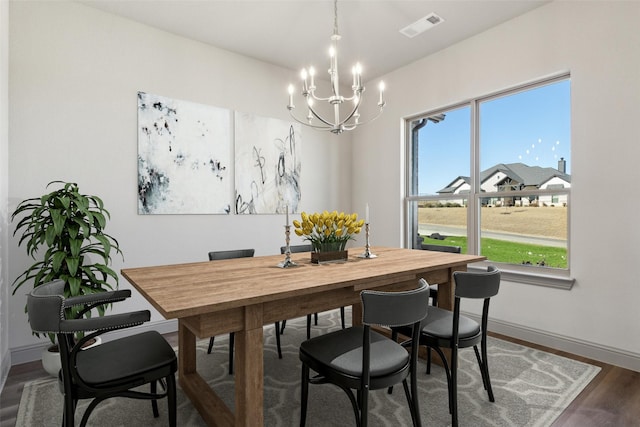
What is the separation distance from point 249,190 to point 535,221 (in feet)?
9.75

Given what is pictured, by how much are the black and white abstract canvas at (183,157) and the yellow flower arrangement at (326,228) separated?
66.8 inches

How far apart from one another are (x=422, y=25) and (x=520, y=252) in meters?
2.42

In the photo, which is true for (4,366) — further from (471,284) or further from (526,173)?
(526,173)

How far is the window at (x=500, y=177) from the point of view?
3127 mm

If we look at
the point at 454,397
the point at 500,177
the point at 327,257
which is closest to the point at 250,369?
the point at 327,257

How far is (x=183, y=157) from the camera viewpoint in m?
3.52

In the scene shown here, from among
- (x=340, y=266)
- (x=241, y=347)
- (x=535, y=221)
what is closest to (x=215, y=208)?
(x=340, y=266)

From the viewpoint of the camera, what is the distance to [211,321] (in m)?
1.44

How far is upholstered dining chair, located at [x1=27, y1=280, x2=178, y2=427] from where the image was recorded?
134 centimetres

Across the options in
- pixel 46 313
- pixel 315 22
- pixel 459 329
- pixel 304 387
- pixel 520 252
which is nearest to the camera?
pixel 46 313

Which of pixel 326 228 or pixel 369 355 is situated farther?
pixel 326 228

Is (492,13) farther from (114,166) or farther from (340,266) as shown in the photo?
(114,166)

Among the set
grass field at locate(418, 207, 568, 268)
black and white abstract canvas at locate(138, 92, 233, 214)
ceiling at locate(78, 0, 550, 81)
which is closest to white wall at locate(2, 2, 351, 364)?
black and white abstract canvas at locate(138, 92, 233, 214)

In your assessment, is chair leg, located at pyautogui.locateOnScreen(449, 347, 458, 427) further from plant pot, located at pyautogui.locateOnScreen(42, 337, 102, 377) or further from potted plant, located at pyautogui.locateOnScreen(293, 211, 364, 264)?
plant pot, located at pyautogui.locateOnScreen(42, 337, 102, 377)
